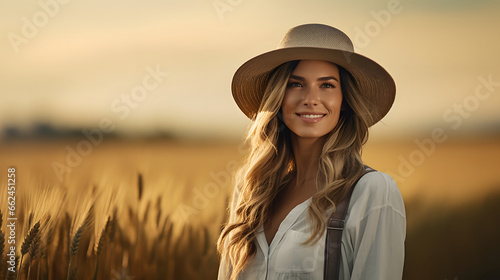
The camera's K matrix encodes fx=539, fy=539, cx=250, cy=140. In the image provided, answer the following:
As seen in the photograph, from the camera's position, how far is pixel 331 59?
6.30 ft

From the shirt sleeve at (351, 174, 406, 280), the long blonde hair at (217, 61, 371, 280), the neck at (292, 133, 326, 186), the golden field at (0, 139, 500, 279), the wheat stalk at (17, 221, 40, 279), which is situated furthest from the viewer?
the golden field at (0, 139, 500, 279)

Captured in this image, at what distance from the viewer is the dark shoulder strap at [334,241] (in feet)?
5.67

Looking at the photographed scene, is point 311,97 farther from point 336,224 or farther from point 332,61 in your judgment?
point 336,224

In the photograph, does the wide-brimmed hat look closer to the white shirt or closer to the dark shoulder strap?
the white shirt

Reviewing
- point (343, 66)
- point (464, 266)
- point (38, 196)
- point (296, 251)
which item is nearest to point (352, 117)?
point (343, 66)

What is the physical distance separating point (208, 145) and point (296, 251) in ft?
3.93

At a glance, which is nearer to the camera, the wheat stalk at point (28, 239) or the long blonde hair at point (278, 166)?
the long blonde hair at point (278, 166)

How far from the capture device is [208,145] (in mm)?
2871

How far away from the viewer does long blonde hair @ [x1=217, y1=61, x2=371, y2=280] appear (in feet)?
5.97

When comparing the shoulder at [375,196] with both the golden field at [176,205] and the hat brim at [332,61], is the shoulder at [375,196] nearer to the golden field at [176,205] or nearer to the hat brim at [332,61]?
the hat brim at [332,61]

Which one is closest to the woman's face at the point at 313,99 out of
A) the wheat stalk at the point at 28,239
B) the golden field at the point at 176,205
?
the golden field at the point at 176,205

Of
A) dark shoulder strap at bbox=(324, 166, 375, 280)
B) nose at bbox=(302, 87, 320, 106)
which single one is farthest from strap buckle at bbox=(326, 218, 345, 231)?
nose at bbox=(302, 87, 320, 106)

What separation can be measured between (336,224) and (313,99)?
44 centimetres

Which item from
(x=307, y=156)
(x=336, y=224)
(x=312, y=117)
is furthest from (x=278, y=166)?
(x=336, y=224)
